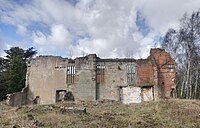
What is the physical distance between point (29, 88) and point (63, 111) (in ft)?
57.1

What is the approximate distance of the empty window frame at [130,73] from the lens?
3303cm

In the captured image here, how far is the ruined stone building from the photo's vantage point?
107 ft

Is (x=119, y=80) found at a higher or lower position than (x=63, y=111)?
higher

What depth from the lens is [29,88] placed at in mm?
34219

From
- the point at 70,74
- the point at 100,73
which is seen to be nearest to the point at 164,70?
the point at 100,73

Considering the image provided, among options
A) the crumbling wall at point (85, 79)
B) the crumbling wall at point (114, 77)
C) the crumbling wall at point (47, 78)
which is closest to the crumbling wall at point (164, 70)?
the crumbling wall at point (114, 77)

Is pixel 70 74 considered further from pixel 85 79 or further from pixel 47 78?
pixel 47 78

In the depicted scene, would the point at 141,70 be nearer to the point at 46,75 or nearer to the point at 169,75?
the point at 169,75

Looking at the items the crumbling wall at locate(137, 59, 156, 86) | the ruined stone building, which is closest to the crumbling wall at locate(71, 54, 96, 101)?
the ruined stone building

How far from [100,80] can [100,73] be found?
32.2 inches

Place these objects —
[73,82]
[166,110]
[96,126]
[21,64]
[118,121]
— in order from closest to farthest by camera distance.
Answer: [96,126]
[118,121]
[166,110]
[73,82]
[21,64]

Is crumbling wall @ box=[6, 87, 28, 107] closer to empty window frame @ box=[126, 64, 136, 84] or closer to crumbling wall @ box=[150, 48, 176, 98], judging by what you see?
empty window frame @ box=[126, 64, 136, 84]

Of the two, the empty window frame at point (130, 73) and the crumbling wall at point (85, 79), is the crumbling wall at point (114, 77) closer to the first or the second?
the empty window frame at point (130, 73)

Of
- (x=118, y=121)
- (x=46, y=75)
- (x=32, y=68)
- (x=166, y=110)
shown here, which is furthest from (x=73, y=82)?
(x=118, y=121)
